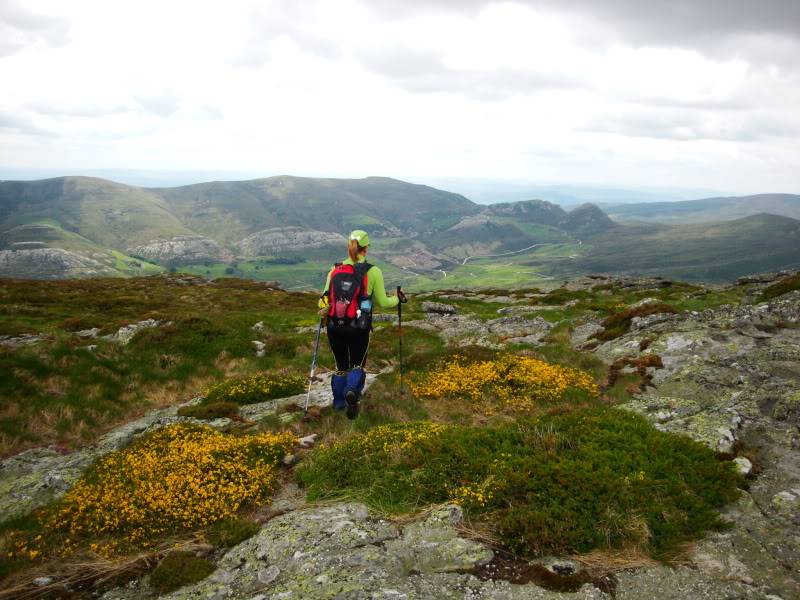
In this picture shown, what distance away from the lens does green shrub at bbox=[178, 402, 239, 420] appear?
14.6 metres

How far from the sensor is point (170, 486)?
9.24 m

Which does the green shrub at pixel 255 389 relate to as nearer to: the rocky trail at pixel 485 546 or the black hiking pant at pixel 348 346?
the rocky trail at pixel 485 546

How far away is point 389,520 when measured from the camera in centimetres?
810

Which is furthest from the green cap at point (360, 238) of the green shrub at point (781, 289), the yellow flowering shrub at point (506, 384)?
the green shrub at point (781, 289)

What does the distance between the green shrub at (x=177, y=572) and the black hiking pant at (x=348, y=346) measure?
261 inches

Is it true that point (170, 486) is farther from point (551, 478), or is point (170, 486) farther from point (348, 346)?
point (551, 478)

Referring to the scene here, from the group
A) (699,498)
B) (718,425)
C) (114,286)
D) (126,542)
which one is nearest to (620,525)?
(699,498)

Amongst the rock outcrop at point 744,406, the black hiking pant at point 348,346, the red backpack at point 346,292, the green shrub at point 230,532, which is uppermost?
the red backpack at point 346,292

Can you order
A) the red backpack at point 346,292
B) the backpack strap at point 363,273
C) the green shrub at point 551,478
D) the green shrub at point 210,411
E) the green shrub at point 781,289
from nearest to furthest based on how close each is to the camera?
the green shrub at point 551,478 < the red backpack at point 346,292 < the backpack strap at point 363,273 < the green shrub at point 210,411 < the green shrub at point 781,289

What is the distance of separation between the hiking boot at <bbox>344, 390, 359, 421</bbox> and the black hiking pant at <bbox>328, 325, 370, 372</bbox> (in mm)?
908

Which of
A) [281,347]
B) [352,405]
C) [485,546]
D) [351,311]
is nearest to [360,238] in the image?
[351,311]

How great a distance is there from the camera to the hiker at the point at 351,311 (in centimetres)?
1289

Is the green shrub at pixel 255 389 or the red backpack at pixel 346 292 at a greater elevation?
the red backpack at pixel 346 292

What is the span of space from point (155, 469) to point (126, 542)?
7.08 ft
